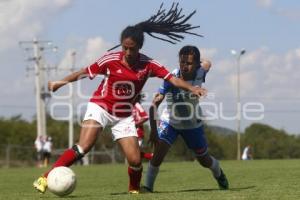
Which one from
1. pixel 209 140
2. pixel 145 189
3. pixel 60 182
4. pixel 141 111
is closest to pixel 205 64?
pixel 145 189

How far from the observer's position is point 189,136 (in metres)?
10.7

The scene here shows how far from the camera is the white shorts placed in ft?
31.6

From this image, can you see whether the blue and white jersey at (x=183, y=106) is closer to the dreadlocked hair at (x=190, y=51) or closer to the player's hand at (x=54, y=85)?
the dreadlocked hair at (x=190, y=51)

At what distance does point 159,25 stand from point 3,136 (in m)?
63.6

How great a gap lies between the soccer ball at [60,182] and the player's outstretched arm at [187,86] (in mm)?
1869

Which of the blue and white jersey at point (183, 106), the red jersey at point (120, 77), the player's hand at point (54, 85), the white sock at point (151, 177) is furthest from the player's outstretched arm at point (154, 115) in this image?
the player's hand at point (54, 85)

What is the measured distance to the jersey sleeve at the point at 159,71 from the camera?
970 cm

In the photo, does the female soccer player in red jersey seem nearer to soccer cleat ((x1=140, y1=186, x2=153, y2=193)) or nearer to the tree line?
soccer cleat ((x1=140, y1=186, x2=153, y2=193))

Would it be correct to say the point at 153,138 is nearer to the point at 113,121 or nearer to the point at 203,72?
the point at 113,121

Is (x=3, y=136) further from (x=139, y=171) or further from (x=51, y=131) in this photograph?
(x=139, y=171)

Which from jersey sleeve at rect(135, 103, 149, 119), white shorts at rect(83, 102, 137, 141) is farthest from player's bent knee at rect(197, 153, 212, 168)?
jersey sleeve at rect(135, 103, 149, 119)

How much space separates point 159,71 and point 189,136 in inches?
56.2

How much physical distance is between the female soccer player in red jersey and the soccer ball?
447 mm

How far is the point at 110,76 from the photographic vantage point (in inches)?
382
